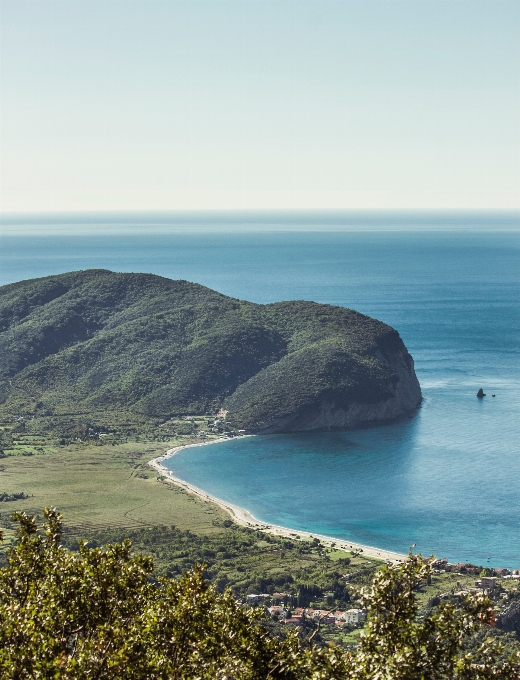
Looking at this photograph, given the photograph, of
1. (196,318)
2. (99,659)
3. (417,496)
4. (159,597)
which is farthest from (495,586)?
(196,318)

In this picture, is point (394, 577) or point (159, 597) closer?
point (394, 577)

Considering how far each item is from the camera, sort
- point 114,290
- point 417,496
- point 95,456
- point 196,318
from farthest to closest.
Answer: point 114,290, point 196,318, point 95,456, point 417,496

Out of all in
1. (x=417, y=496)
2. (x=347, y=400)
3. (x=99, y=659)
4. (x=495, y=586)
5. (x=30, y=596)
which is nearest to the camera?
(x=99, y=659)

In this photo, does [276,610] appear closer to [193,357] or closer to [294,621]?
[294,621]

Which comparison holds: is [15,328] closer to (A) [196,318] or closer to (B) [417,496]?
(A) [196,318]

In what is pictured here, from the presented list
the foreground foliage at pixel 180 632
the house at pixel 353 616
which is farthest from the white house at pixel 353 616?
the foreground foliage at pixel 180 632

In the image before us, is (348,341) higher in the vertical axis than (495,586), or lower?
higher

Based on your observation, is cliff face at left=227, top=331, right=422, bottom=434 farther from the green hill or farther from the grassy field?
the grassy field

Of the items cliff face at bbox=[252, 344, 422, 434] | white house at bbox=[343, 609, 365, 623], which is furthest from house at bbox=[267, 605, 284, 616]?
cliff face at bbox=[252, 344, 422, 434]
